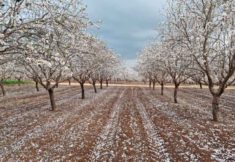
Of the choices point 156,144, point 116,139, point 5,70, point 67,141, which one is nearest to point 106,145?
point 116,139

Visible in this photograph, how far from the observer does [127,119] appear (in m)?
27.2

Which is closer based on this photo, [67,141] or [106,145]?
[106,145]

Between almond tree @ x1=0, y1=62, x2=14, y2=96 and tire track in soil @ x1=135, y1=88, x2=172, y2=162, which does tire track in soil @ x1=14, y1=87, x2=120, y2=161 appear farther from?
almond tree @ x1=0, y1=62, x2=14, y2=96

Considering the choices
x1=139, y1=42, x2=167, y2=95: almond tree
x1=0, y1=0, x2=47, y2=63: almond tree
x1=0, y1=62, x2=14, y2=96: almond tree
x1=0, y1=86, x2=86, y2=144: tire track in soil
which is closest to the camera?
x1=0, y1=0, x2=47, y2=63: almond tree

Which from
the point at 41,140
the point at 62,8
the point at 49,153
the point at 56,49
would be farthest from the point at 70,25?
the point at 41,140

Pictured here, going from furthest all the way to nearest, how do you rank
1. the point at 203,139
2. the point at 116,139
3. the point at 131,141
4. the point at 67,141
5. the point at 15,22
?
the point at 203,139 → the point at 116,139 → the point at 67,141 → the point at 131,141 → the point at 15,22

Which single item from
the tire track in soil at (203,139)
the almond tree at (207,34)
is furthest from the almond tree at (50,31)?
the almond tree at (207,34)

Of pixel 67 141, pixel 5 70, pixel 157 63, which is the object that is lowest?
pixel 67 141

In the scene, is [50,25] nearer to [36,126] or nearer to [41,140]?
[41,140]

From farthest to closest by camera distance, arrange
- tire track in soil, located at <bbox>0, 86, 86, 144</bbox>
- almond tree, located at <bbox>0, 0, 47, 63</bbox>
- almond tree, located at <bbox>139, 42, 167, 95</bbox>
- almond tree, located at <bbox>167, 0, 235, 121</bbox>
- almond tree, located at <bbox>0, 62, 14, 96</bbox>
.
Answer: almond tree, located at <bbox>139, 42, 167, 95</bbox> < almond tree, located at <bbox>0, 62, 14, 96</bbox> < almond tree, located at <bbox>167, 0, 235, 121</bbox> < tire track in soil, located at <bbox>0, 86, 86, 144</bbox> < almond tree, located at <bbox>0, 0, 47, 63</bbox>

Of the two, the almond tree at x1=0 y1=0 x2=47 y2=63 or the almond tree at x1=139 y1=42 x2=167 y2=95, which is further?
the almond tree at x1=139 y1=42 x2=167 y2=95

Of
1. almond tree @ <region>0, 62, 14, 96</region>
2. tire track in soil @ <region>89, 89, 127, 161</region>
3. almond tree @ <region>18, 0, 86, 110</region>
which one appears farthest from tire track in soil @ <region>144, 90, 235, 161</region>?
almond tree @ <region>0, 62, 14, 96</region>

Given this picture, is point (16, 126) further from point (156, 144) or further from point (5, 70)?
point (5, 70)

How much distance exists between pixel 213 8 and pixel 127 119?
34.5ft
